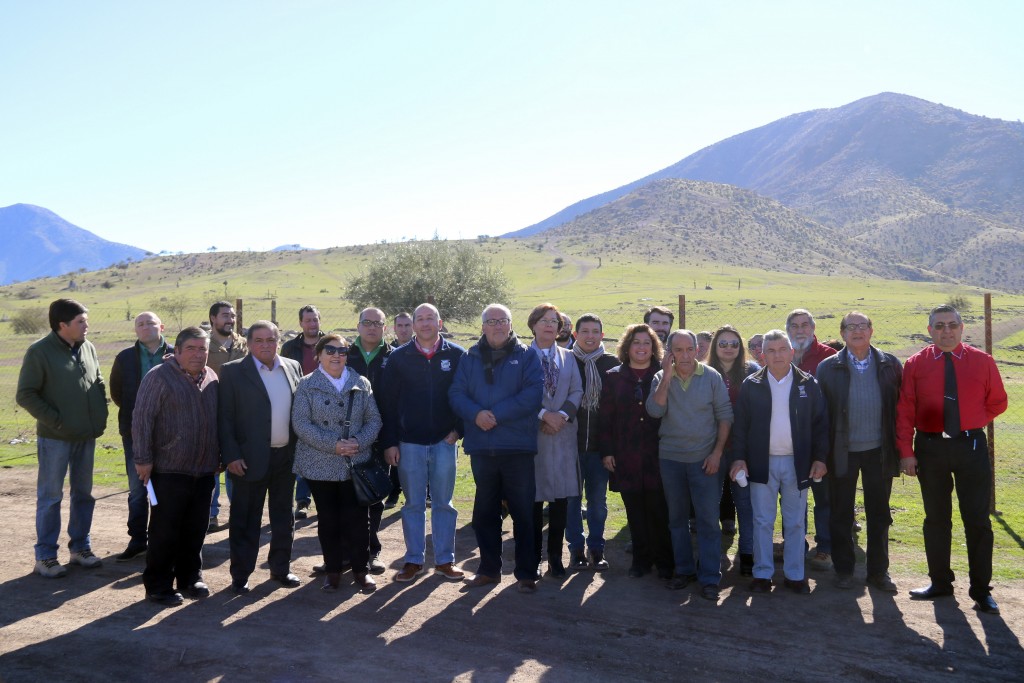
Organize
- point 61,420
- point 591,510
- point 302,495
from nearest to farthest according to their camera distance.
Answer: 1. point 61,420
2. point 591,510
3. point 302,495

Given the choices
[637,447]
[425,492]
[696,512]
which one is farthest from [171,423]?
[696,512]

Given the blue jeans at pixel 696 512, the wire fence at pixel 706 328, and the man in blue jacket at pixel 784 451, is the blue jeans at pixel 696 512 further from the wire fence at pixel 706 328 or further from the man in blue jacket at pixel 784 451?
the wire fence at pixel 706 328

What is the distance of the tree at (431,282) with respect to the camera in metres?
35.6

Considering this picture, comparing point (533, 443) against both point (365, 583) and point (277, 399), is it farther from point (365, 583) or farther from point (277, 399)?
point (277, 399)

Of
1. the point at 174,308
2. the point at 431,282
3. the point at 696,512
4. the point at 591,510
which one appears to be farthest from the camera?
the point at 174,308

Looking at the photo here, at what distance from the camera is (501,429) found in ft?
21.0

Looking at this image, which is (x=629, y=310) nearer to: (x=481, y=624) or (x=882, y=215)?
(x=481, y=624)

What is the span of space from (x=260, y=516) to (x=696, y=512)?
3.68 meters

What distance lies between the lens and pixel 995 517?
8.38m

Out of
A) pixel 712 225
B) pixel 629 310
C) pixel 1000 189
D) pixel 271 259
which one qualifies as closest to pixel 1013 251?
pixel 712 225

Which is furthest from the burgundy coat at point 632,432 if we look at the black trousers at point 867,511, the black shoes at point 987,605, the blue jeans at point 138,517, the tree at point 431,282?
the tree at point 431,282

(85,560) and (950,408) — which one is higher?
(950,408)

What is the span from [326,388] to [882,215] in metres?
185

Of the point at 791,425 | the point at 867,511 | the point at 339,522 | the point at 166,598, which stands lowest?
the point at 166,598
